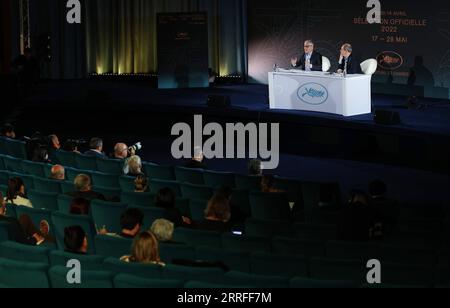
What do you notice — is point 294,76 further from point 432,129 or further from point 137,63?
point 137,63

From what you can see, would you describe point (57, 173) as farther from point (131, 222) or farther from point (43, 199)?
point (131, 222)

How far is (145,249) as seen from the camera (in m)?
6.25

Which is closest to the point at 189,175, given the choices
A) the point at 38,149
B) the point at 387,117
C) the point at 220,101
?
the point at 38,149

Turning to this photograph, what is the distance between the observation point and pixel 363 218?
7656 millimetres

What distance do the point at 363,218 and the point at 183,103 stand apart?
867 centimetres

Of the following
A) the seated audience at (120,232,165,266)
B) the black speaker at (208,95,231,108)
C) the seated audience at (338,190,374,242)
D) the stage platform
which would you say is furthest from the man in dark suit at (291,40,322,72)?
the seated audience at (120,232,165,266)

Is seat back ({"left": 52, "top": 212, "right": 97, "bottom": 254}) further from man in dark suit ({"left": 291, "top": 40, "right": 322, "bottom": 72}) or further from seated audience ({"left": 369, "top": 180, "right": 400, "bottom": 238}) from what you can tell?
man in dark suit ({"left": 291, "top": 40, "right": 322, "bottom": 72})

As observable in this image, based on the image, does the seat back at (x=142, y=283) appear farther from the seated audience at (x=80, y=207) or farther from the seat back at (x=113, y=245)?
the seated audience at (x=80, y=207)

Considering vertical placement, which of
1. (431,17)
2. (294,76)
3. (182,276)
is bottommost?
(182,276)

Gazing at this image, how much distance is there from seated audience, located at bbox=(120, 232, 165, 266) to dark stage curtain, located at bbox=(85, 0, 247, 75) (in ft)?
43.7

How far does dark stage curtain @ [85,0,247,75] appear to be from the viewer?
19375 millimetres

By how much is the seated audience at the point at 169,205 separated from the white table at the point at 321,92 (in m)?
6.40

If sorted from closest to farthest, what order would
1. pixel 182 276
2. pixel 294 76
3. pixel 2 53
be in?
pixel 182 276 → pixel 294 76 → pixel 2 53
